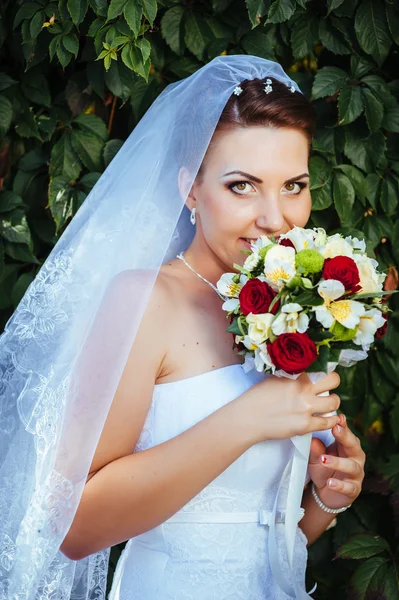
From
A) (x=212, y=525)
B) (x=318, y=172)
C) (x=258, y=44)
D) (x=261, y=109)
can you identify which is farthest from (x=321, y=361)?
(x=258, y=44)

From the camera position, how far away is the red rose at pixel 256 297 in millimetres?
1711

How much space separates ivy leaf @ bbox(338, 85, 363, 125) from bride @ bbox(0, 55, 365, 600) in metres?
0.45

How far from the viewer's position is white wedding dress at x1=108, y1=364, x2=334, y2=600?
6.39ft

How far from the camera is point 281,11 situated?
247cm

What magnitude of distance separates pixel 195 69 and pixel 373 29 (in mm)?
625

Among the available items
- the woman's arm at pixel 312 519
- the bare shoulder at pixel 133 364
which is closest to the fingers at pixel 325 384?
the bare shoulder at pixel 133 364

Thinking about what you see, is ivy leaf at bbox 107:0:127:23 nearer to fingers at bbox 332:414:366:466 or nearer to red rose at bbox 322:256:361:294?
red rose at bbox 322:256:361:294

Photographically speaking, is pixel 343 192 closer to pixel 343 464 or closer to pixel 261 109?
pixel 261 109

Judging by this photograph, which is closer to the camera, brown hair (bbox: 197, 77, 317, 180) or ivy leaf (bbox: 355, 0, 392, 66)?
brown hair (bbox: 197, 77, 317, 180)

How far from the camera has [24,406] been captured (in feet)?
6.32

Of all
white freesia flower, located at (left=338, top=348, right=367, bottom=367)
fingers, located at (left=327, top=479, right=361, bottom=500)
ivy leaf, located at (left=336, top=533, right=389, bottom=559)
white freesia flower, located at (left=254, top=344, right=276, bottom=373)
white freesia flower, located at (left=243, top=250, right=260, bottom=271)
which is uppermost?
white freesia flower, located at (left=243, top=250, right=260, bottom=271)

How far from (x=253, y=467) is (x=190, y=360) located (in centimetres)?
32

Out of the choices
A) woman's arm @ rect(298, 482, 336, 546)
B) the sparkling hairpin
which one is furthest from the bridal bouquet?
woman's arm @ rect(298, 482, 336, 546)

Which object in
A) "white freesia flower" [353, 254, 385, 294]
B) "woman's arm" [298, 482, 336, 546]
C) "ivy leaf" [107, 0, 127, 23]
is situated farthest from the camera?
"ivy leaf" [107, 0, 127, 23]
